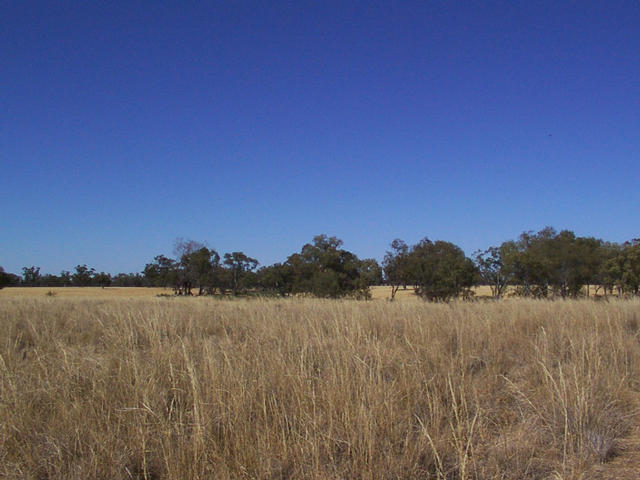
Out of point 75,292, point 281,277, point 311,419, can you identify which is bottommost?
point 75,292

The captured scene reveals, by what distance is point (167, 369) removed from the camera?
402cm

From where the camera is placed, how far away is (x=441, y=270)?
117 ft

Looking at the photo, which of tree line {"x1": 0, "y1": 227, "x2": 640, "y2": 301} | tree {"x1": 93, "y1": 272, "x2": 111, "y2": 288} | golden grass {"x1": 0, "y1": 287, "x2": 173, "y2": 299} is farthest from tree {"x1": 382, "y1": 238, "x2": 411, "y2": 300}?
tree {"x1": 93, "y1": 272, "x2": 111, "y2": 288}

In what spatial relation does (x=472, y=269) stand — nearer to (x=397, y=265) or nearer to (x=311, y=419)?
(x=397, y=265)

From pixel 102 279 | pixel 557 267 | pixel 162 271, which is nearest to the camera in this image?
pixel 557 267

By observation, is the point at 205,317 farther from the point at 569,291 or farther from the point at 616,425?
the point at 569,291

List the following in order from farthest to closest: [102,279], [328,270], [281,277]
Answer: [102,279]
[281,277]
[328,270]

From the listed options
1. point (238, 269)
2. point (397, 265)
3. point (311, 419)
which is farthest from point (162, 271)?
point (311, 419)

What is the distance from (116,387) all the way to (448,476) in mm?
2741

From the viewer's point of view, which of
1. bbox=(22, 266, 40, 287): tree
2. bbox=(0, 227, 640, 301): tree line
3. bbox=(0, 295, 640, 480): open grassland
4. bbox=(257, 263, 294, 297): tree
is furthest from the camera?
bbox=(22, 266, 40, 287): tree

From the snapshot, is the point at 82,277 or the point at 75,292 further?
the point at 82,277

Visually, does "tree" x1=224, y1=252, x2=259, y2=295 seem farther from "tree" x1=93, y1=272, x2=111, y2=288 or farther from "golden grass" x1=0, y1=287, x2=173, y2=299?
"tree" x1=93, y1=272, x2=111, y2=288

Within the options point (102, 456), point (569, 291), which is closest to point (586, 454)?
point (102, 456)

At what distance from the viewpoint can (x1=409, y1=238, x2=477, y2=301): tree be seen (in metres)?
34.7
